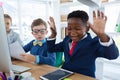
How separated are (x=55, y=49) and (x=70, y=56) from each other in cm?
28

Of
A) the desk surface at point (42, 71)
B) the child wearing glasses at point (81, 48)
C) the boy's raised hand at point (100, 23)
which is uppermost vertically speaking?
the boy's raised hand at point (100, 23)

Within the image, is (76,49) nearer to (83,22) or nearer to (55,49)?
(83,22)

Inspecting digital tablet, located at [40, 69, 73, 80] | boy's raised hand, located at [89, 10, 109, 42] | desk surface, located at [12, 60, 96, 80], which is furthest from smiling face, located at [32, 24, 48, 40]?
boy's raised hand, located at [89, 10, 109, 42]

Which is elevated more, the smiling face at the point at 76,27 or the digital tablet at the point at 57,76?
the smiling face at the point at 76,27

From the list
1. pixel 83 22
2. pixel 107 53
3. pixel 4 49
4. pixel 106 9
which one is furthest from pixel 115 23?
pixel 4 49

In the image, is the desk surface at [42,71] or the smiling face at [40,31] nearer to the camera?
the desk surface at [42,71]

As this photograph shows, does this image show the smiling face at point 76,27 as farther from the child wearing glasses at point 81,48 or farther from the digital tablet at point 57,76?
the digital tablet at point 57,76

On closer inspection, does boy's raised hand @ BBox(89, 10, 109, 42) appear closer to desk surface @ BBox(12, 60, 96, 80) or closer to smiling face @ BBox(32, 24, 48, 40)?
desk surface @ BBox(12, 60, 96, 80)

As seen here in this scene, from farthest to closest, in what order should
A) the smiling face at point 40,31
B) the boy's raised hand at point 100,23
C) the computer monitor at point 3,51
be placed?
1. the smiling face at point 40,31
2. the boy's raised hand at point 100,23
3. the computer monitor at point 3,51

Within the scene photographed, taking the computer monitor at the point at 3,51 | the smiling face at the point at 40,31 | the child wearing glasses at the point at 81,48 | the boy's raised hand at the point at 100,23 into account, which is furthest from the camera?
the smiling face at the point at 40,31

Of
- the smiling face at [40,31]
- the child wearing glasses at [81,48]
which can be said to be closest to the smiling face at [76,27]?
the child wearing glasses at [81,48]

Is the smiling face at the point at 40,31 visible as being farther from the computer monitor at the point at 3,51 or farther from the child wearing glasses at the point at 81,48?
the computer monitor at the point at 3,51

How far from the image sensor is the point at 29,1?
117 inches

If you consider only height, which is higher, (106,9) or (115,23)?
(106,9)
